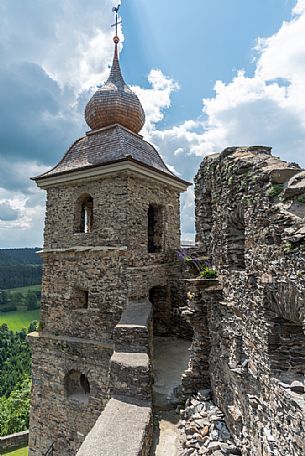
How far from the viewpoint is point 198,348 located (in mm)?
6082

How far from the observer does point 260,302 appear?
12.2 ft

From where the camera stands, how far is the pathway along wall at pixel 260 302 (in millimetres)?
3125

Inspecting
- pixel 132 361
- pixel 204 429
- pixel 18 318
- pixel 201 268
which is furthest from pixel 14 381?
pixel 201 268

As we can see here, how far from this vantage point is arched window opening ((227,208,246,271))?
4.84 meters

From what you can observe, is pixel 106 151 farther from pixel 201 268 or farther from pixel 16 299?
pixel 16 299

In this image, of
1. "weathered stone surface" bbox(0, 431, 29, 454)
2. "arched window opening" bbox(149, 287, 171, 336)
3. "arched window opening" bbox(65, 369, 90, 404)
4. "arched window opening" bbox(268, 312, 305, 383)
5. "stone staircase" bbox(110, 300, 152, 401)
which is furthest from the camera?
"weathered stone surface" bbox(0, 431, 29, 454)

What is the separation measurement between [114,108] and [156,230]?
465cm

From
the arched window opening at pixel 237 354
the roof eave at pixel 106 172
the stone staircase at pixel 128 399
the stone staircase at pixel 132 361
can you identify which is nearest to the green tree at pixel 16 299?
the roof eave at pixel 106 172

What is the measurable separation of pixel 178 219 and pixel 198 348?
6568 millimetres

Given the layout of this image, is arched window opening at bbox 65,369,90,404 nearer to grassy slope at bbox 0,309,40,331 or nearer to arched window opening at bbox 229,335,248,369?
arched window opening at bbox 229,335,248,369

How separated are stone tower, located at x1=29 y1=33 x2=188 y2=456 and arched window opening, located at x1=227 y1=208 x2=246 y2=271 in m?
4.42

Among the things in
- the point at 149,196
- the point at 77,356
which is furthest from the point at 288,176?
the point at 77,356

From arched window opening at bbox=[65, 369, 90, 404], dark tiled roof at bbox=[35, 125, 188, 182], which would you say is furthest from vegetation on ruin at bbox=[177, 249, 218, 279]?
arched window opening at bbox=[65, 369, 90, 404]

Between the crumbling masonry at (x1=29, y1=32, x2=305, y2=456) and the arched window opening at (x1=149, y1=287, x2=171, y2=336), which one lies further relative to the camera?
the arched window opening at (x1=149, y1=287, x2=171, y2=336)
